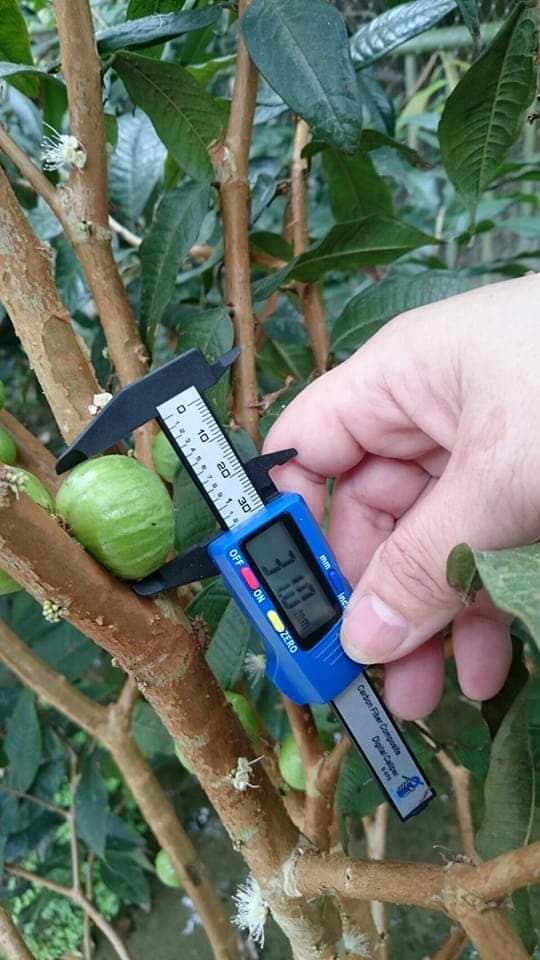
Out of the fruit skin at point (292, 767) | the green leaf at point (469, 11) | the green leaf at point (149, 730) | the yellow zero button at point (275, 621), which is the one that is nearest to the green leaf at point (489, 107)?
the green leaf at point (469, 11)

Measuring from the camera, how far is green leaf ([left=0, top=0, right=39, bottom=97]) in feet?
2.10

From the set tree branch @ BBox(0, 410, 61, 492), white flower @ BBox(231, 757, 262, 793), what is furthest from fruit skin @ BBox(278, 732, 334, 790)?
tree branch @ BBox(0, 410, 61, 492)

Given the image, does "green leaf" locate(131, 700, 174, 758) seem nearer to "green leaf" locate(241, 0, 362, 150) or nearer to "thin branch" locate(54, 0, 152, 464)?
"thin branch" locate(54, 0, 152, 464)


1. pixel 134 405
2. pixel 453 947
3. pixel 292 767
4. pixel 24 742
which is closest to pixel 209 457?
Result: pixel 134 405

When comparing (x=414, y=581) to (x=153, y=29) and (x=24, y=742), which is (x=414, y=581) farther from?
(x=24, y=742)

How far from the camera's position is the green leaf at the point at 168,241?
69 centimetres

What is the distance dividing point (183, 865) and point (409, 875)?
0.38m

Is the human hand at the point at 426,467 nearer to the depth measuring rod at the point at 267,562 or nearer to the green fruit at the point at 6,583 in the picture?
the depth measuring rod at the point at 267,562

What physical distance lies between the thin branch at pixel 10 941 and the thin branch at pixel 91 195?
429 millimetres

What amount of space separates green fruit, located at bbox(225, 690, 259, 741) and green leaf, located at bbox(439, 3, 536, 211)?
0.46 meters

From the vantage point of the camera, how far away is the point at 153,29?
2.01 ft

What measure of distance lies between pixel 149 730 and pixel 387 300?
67cm

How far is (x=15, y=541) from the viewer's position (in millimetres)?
397

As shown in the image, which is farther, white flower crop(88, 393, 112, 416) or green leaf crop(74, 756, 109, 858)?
green leaf crop(74, 756, 109, 858)
